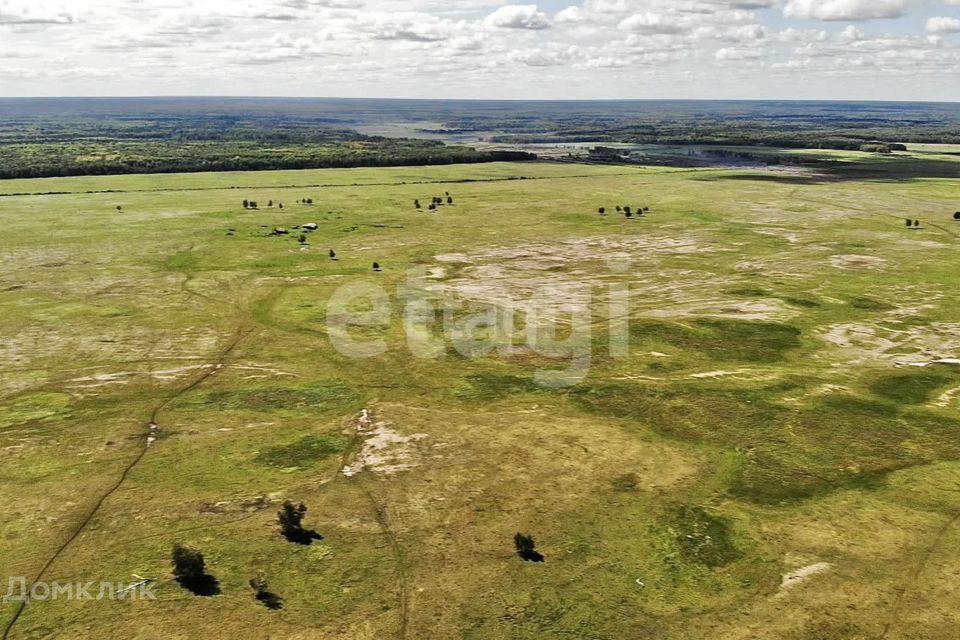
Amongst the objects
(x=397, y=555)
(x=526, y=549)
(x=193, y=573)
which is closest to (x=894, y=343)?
(x=526, y=549)

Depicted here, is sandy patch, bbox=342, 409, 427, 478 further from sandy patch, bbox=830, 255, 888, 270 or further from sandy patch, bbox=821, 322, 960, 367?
sandy patch, bbox=830, 255, 888, 270

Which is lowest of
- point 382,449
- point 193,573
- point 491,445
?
point 193,573

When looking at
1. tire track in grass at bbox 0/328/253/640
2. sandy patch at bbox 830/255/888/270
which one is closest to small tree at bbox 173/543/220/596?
tire track in grass at bbox 0/328/253/640

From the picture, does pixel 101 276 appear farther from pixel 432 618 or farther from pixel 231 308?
pixel 432 618

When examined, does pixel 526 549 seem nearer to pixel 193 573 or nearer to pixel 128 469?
pixel 193 573

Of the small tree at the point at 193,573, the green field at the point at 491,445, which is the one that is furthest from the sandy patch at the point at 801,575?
the small tree at the point at 193,573
